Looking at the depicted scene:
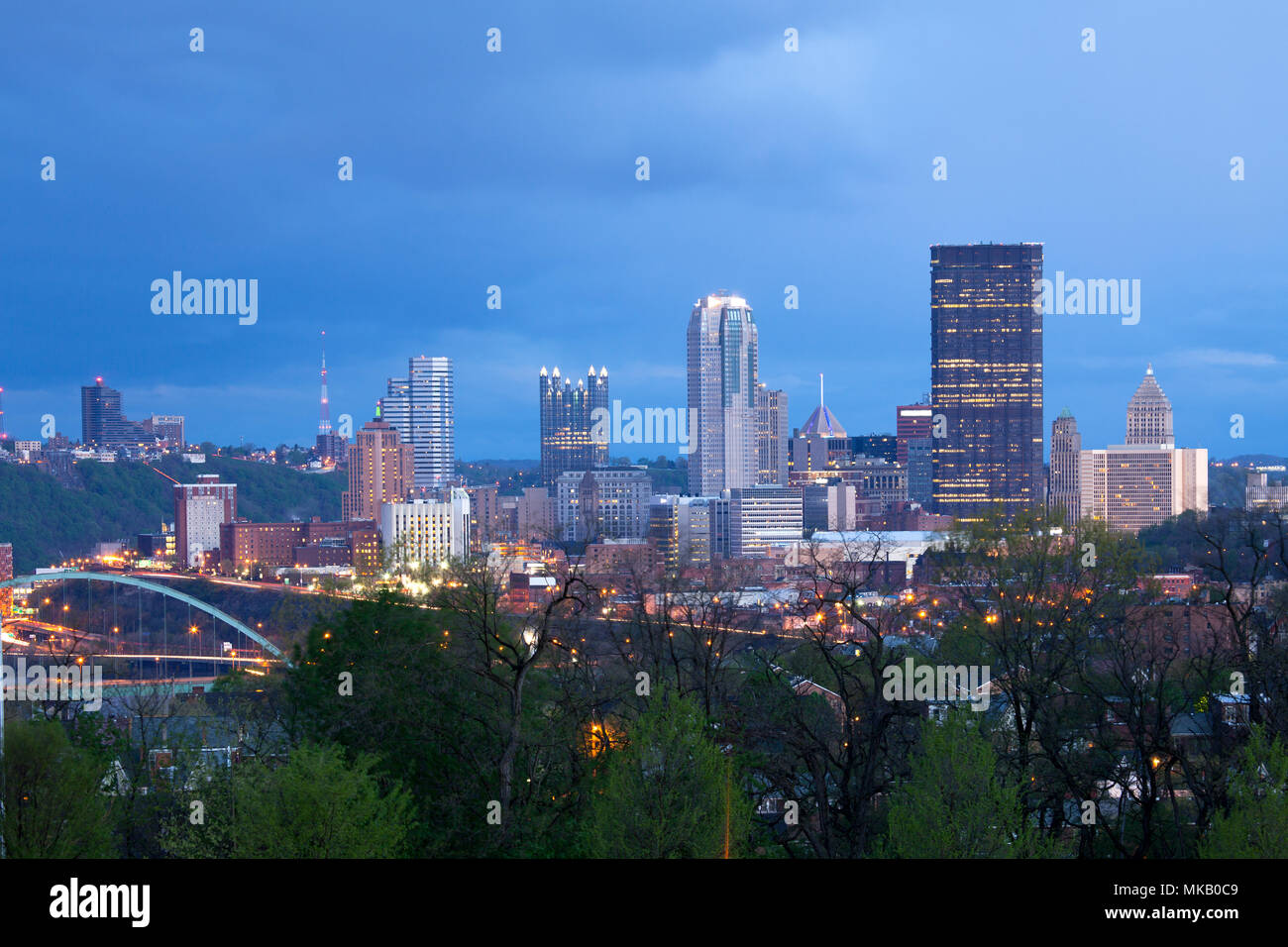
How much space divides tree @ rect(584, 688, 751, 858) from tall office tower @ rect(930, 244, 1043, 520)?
141961 mm

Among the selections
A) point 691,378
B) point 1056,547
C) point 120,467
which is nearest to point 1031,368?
point 691,378

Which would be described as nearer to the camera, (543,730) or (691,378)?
(543,730)

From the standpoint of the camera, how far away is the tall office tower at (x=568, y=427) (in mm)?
170125

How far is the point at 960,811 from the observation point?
13500mm

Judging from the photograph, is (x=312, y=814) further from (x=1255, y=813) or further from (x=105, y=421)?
(x=105, y=421)

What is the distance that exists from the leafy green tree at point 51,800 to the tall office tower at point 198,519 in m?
78.7

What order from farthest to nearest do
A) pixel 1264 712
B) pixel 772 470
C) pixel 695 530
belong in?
pixel 772 470, pixel 695 530, pixel 1264 712

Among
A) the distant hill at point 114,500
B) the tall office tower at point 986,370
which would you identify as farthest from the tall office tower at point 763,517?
the distant hill at point 114,500

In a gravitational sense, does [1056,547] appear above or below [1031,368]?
below

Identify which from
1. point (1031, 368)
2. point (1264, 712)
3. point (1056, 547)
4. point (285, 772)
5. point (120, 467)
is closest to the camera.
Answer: point (285, 772)

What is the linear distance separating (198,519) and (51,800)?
280 feet
